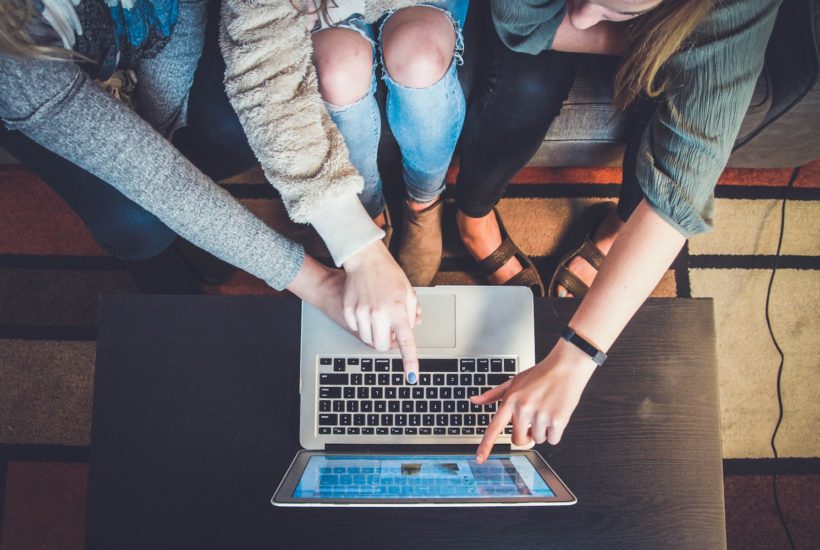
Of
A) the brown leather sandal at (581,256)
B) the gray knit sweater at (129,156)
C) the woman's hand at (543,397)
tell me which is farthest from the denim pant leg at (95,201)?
the brown leather sandal at (581,256)

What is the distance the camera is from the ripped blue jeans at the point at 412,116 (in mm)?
848

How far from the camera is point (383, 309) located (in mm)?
710

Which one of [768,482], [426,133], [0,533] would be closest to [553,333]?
[426,133]

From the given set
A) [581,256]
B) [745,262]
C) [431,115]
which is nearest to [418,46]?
[431,115]

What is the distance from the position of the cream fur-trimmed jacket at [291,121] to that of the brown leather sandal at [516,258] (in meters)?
0.55

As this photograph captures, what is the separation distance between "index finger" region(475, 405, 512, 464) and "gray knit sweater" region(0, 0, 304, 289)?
0.35m

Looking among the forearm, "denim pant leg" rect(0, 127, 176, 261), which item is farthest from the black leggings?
"denim pant leg" rect(0, 127, 176, 261)

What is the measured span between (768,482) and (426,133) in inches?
46.0

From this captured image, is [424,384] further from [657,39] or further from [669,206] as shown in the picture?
[657,39]

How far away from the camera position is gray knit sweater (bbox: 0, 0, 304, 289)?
674 millimetres

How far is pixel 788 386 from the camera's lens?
129 cm

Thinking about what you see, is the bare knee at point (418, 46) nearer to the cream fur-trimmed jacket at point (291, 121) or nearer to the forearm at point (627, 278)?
the cream fur-trimmed jacket at point (291, 121)

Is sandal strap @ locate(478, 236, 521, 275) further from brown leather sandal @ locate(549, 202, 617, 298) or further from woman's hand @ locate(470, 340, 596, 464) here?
woman's hand @ locate(470, 340, 596, 464)

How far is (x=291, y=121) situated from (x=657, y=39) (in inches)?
21.4
